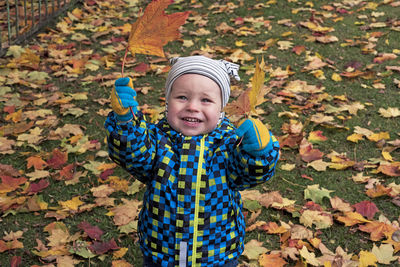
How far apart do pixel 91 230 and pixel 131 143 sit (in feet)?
4.25

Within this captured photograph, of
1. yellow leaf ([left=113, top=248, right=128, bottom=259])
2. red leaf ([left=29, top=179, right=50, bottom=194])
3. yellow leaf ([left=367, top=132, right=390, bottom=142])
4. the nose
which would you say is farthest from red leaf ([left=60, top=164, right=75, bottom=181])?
yellow leaf ([left=367, top=132, right=390, bottom=142])

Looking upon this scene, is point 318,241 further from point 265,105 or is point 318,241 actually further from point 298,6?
point 298,6

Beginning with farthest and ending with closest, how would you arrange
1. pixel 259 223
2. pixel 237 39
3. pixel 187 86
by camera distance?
pixel 237 39, pixel 259 223, pixel 187 86

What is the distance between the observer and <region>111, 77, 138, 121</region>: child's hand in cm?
162

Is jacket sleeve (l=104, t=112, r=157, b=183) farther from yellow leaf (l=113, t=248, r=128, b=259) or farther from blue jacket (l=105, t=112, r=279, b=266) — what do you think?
yellow leaf (l=113, t=248, r=128, b=259)

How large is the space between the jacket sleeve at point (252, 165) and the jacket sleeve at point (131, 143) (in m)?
0.34

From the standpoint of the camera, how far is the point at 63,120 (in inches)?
160

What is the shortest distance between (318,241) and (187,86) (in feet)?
4.58

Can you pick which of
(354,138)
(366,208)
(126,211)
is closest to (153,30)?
(126,211)

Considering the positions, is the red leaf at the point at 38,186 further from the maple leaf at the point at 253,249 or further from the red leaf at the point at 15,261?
the maple leaf at the point at 253,249

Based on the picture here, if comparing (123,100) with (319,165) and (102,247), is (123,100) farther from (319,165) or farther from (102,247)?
(319,165)

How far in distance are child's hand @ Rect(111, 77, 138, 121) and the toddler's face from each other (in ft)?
0.77

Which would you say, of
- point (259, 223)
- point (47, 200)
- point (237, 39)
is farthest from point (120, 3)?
point (259, 223)

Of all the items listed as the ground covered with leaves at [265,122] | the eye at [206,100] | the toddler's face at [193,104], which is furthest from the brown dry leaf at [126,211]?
the eye at [206,100]
